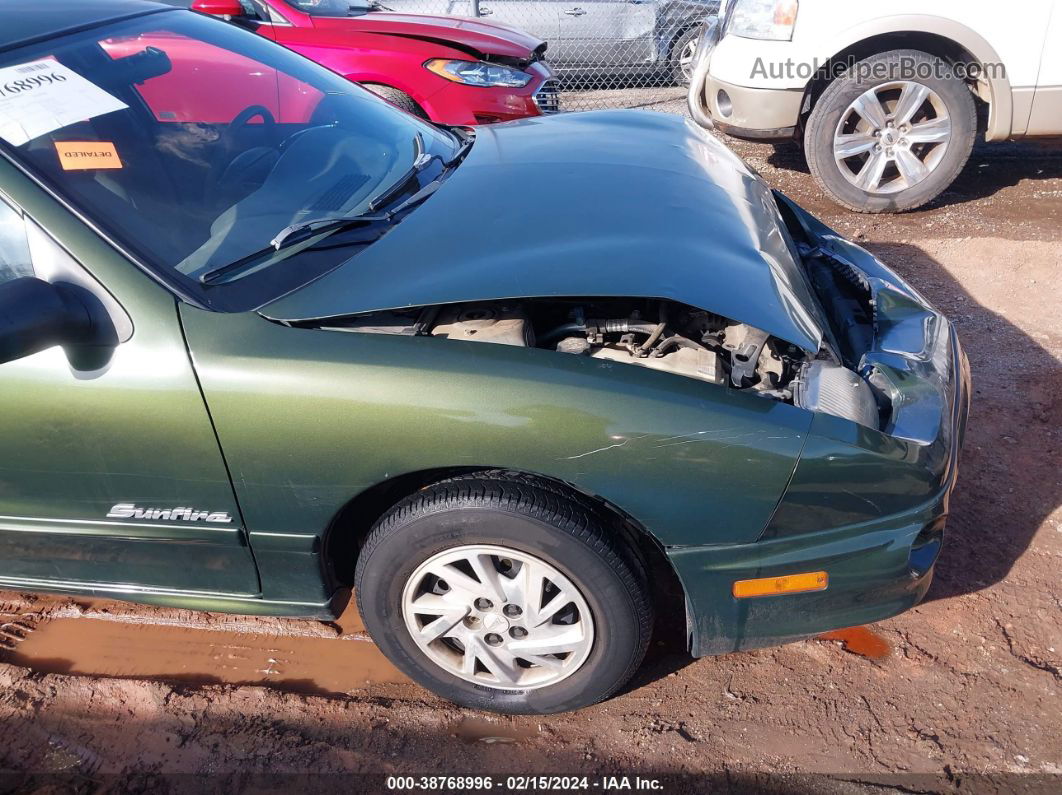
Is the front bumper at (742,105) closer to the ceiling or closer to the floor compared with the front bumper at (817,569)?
closer to the ceiling

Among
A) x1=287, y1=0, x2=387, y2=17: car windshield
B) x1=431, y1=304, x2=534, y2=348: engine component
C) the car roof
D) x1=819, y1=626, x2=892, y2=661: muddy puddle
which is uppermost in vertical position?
the car roof

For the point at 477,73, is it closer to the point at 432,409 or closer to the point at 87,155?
the point at 87,155

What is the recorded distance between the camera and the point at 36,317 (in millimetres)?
1779

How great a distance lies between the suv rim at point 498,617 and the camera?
2037 mm

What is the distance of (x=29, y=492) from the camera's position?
6.88 feet

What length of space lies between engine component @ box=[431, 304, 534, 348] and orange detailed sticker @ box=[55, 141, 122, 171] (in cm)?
96

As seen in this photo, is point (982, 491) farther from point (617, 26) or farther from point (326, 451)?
point (617, 26)

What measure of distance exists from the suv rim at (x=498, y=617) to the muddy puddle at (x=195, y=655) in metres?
0.37

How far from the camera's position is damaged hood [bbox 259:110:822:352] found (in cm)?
199

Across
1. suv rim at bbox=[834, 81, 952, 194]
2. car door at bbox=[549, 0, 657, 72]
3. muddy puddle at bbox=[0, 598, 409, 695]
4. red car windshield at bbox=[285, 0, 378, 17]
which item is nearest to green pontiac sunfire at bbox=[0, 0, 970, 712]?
muddy puddle at bbox=[0, 598, 409, 695]

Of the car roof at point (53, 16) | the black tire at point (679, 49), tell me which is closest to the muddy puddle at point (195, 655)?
the car roof at point (53, 16)

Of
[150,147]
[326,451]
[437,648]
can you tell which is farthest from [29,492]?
[437,648]

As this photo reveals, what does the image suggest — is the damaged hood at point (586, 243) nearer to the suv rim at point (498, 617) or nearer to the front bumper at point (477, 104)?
the suv rim at point (498, 617)

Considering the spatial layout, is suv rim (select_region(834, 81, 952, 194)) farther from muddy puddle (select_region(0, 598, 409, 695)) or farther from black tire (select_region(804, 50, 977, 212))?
muddy puddle (select_region(0, 598, 409, 695))
